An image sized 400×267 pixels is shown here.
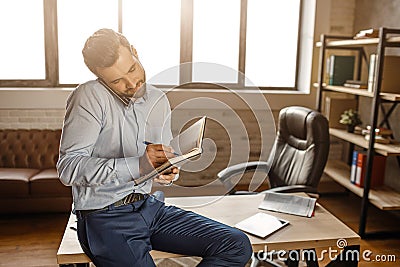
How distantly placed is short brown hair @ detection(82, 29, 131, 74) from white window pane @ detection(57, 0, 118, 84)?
2681 mm

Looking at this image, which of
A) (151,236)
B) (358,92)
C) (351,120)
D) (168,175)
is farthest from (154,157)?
(351,120)

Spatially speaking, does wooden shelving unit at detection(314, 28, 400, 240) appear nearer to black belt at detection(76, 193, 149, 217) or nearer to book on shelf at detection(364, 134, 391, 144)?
book on shelf at detection(364, 134, 391, 144)

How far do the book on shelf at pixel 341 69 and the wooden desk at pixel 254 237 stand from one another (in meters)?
1.94

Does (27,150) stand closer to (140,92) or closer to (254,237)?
(140,92)

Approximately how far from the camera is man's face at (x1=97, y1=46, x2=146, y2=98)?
156 centimetres

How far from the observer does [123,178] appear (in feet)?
5.09

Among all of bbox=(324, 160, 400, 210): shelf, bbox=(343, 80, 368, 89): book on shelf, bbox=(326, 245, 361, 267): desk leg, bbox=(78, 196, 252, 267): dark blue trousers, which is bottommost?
bbox=(324, 160, 400, 210): shelf

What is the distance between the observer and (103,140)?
5.30ft

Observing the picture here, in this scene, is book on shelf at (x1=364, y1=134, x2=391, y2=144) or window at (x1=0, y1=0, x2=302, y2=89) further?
window at (x1=0, y1=0, x2=302, y2=89)

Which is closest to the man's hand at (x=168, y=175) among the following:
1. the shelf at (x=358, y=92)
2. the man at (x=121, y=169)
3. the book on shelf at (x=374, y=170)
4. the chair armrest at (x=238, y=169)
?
the man at (x=121, y=169)

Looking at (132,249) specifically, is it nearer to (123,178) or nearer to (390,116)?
(123,178)

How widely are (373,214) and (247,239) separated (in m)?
2.39

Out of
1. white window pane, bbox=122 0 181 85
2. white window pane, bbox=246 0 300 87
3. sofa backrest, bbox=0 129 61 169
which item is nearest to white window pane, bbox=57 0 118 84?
white window pane, bbox=122 0 181 85

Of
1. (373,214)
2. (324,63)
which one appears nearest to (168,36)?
(324,63)
